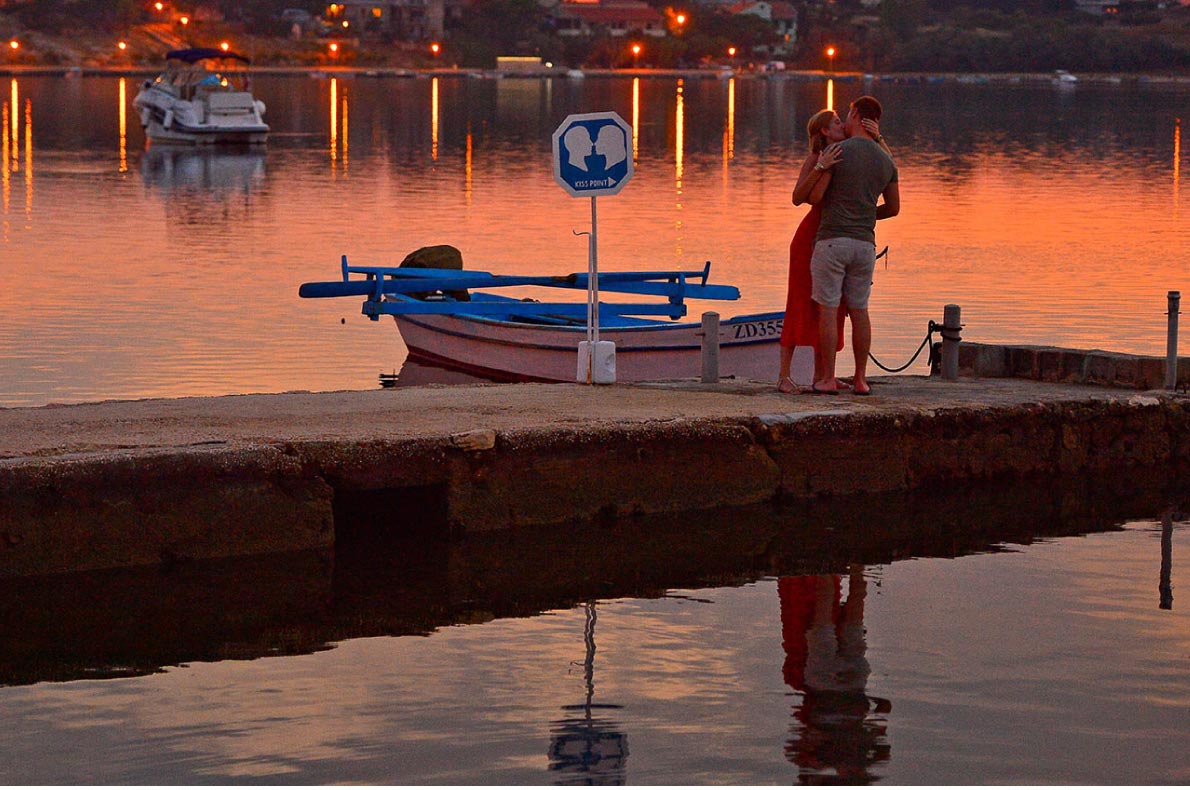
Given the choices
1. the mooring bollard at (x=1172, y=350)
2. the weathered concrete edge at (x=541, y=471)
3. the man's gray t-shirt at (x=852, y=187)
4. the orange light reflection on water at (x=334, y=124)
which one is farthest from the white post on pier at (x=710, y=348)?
the orange light reflection on water at (x=334, y=124)

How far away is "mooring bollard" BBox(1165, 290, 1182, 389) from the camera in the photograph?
1410 centimetres

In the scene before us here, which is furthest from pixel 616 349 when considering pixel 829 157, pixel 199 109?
pixel 199 109

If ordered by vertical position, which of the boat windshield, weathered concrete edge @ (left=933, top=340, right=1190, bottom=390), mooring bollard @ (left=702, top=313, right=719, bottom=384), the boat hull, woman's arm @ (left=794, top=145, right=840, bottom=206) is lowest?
the boat hull

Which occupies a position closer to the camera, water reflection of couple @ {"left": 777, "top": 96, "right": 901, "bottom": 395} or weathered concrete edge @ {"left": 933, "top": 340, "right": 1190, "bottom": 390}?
water reflection of couple @ {"left": 777, "top": 96, "right": 901, "bottom": 395}

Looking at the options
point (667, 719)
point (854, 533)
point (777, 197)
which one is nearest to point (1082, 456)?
point (854, 533)

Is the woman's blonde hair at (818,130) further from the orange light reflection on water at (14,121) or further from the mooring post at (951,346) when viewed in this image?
the orange light reflection on water at (14,121)

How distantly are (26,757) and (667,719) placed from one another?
2646mm

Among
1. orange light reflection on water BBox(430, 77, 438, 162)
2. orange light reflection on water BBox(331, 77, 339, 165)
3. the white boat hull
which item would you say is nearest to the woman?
orange light reflection on water BBox(331, 77, 339, 165)

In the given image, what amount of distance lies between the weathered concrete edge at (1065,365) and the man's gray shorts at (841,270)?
7.04 ft

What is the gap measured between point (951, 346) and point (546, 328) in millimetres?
5482

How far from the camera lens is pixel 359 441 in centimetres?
1161

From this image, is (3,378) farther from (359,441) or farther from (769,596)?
(769,596)

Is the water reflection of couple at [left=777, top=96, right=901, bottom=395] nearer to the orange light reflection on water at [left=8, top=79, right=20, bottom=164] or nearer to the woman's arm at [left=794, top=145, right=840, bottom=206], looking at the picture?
the woman's arm at [left=794, top=145, right=840, bottom=206]

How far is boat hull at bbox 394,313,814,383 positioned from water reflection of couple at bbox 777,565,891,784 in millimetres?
6364
